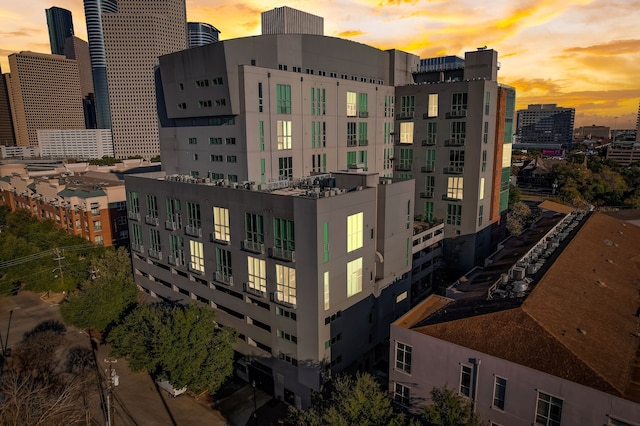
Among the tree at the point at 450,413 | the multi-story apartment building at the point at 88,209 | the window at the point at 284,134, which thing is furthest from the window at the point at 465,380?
the multi-story apartment building at the point at 88,209

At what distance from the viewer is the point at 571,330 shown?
29062mm

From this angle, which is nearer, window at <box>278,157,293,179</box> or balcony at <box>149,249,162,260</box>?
balcony at <box>149,249,162,260</box>

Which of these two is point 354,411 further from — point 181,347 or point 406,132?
point 406,132

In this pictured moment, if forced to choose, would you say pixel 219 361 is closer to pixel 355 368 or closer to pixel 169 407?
pixel 169 407

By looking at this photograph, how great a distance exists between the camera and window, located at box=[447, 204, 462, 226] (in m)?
69.9

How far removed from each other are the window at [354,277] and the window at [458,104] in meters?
37.2

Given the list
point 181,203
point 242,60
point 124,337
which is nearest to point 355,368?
point 124,337

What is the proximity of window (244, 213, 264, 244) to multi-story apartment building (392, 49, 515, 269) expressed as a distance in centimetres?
3986

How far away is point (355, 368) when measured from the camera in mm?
45906

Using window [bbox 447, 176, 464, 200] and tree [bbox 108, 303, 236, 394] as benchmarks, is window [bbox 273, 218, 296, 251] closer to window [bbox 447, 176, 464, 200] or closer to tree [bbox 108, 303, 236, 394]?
tree [bbox 108, 303, 236, 394]

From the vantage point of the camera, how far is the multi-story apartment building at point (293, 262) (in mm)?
39594

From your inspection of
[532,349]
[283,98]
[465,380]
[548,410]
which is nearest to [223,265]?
[283,98]

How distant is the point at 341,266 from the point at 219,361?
16494 mm

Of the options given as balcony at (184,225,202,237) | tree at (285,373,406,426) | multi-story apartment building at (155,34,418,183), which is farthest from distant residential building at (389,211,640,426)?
multi-story apartment building at (155,34,418,183)
